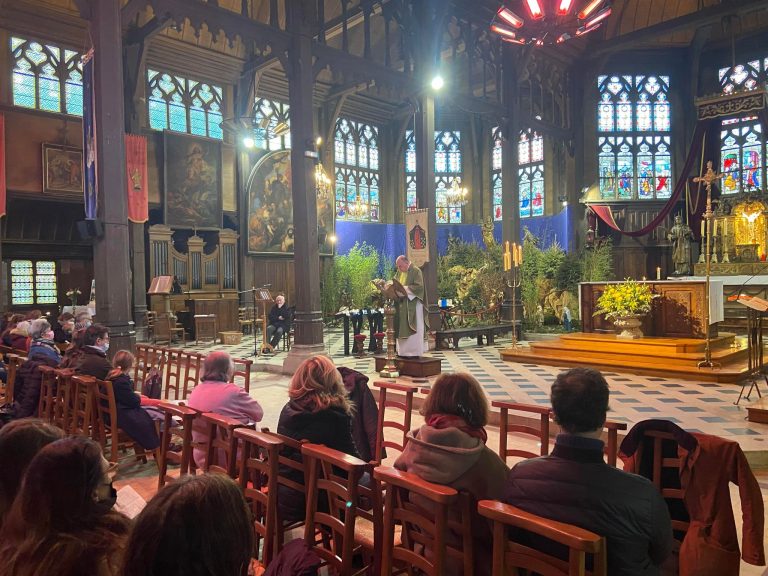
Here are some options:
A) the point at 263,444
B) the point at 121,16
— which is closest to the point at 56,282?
the point at 121,16

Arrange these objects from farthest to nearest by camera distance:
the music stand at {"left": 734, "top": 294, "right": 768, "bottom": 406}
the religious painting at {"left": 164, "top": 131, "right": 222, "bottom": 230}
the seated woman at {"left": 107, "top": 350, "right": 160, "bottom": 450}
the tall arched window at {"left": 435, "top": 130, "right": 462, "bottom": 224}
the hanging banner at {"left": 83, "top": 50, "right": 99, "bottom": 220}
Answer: the tall arched window at {"left": 435, "top": 130, "right": 462, "bottom": 224} < the religious painting at {"left": 164, "top": 131, "right": 222, "bottom": 230} < the hanging banner at {"left": 83, "top": 50, "right": 99, "bottom": 220} < the music stand at {"left": 734, "top": 294, "right": 768, "bottom": 406} < the seated woman at {"left": 107, "top": 350, "right": 160, "bottom": 450}

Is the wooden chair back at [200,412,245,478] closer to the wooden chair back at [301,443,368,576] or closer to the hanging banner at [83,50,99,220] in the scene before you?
the wooden chair back at [301,443,368,576]

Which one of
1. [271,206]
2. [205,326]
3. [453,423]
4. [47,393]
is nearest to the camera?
[453,423]

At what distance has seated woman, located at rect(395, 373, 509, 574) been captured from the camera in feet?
7.21

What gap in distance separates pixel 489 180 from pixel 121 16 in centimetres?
1663

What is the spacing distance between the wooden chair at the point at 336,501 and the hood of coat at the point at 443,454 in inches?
8.9

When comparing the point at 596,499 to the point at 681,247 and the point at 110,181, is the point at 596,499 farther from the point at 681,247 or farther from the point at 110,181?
the point at 681,247

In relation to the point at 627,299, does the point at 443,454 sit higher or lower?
lower

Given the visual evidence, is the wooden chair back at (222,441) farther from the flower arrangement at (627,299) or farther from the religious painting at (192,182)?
the religious painting at (192,182)

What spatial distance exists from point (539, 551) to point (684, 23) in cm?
1582

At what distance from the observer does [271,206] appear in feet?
59.2

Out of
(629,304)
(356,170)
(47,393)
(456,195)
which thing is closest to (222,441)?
(47,393)

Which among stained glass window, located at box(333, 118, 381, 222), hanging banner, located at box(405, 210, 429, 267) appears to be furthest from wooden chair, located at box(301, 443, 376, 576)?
stained glass window, located at box(333, 118, 381, 222)

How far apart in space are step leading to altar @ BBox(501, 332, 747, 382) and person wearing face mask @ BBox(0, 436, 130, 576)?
826 centimetres
